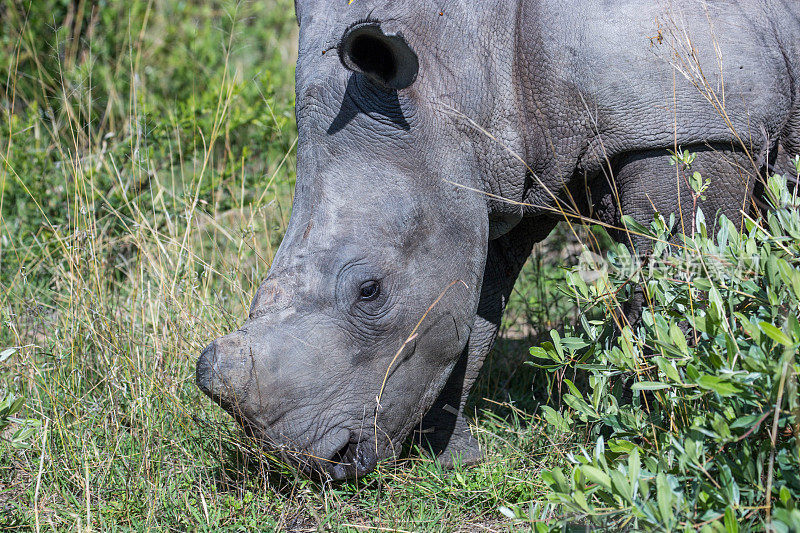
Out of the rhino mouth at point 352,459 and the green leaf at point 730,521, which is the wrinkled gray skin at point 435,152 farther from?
the green leaf at point 730,521

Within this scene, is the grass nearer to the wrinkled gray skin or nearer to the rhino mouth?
the rhino mouth

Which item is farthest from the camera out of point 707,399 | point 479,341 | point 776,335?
point 479,341

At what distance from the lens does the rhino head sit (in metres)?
3.09

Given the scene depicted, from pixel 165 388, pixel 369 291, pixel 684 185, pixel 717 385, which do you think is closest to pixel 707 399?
pixel 717 385

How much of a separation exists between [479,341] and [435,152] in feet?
4.01

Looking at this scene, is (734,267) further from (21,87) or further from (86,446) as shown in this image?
(21,87)

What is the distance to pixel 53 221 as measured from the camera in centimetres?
562

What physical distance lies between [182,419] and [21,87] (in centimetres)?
467

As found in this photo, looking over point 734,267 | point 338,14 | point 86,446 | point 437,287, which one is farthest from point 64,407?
point 734,267

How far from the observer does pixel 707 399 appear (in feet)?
8.70

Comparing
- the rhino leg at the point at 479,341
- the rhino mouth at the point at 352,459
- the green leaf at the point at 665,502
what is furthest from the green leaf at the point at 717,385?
the rhino leg at the point at 479,341

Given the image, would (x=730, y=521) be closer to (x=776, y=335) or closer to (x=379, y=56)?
(x=776, y=335)

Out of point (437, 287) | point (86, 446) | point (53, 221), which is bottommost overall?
point (86, 446)

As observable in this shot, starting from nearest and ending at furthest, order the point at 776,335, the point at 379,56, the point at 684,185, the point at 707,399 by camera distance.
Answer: the point at 776,335 < the point at 707,399 < the point at 379,56 < the point at 684,185
